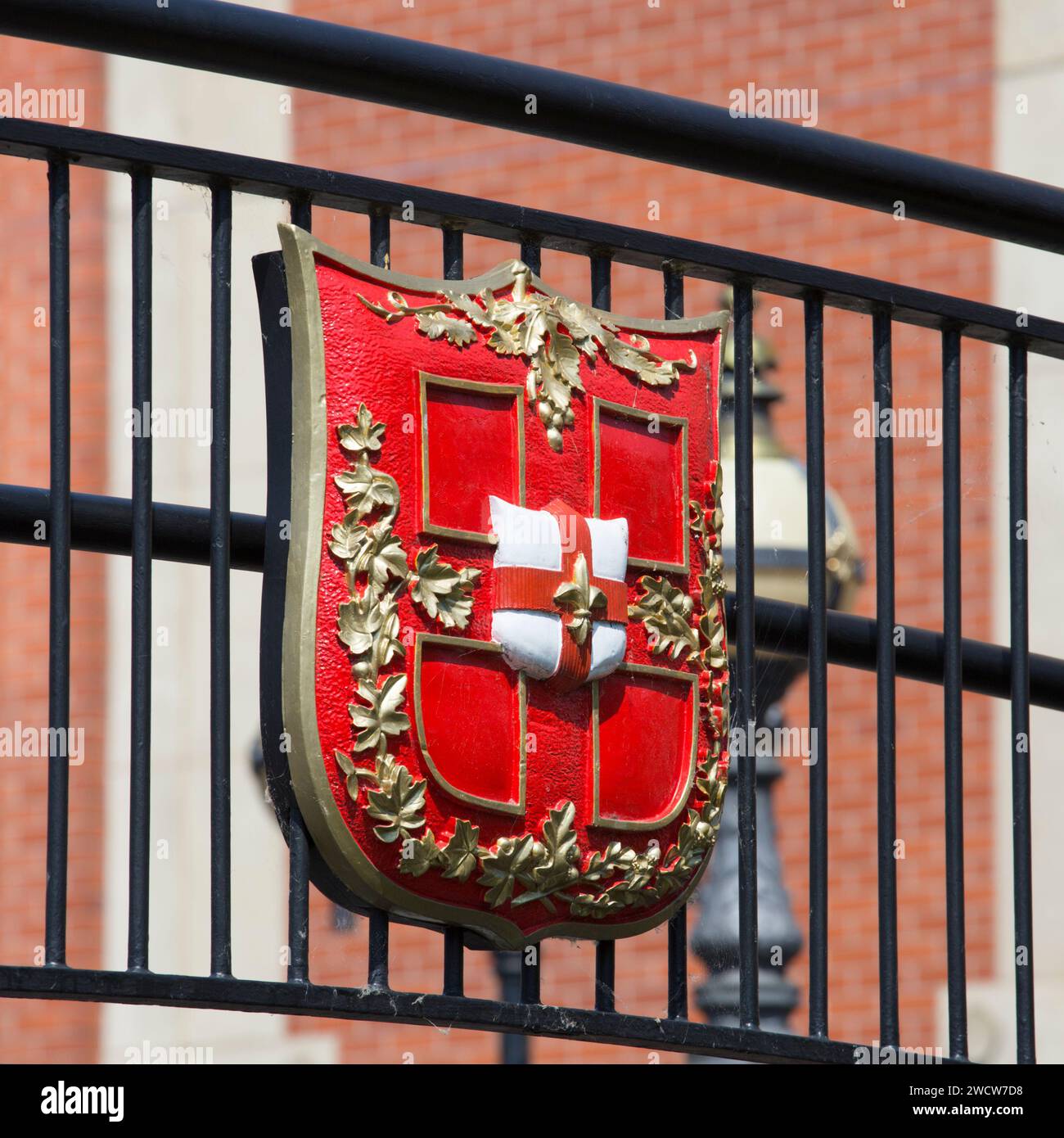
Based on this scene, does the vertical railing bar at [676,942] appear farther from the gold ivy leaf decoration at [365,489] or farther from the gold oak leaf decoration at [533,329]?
the gold ivy leaf decoration at [365,489]

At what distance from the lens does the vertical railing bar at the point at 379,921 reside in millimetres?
2262

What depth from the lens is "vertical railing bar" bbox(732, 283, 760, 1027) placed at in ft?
8.34

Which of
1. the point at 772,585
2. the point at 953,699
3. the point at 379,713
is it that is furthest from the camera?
the point at 772,585

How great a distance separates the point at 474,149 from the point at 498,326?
6790mm

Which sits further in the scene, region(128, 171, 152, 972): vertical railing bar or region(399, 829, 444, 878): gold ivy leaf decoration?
region(399, 829, 444, 878): gold ivy leaf decoration

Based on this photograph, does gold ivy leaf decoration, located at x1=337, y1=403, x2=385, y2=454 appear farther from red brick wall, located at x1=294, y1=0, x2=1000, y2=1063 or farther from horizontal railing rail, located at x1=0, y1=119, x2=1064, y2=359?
red brick wall, located at x1=294, y1=0, x2=1000, y2=1063

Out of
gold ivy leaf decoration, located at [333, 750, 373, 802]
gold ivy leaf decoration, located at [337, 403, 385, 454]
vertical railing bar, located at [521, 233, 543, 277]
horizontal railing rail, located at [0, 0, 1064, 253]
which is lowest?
gold ivy leaf decoration, located at [333, 750, 373, 802]

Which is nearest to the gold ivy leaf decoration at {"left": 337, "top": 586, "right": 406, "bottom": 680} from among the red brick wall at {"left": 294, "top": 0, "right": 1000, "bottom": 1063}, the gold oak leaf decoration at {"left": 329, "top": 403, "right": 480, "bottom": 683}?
the gold oak leaf decoration at {"left": 329, "top": 403, "right": 480, "bottom": 683}

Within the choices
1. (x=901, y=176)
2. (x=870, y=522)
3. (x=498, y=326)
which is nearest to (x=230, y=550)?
(x=498, y=326)

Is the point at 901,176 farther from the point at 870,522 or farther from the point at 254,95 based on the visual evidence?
the point at 254,95

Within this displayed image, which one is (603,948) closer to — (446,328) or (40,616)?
(446,328)

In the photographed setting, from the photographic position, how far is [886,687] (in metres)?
2.74

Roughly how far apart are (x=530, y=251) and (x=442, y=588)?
1.37ft

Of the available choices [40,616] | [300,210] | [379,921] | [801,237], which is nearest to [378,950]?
[379,921]
